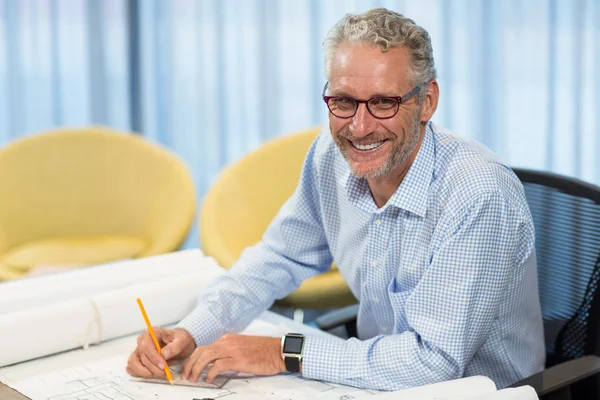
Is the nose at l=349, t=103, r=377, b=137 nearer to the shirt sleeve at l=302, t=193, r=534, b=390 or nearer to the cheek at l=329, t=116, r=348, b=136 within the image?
the cheek at l=329, t=116, r=348, b=136

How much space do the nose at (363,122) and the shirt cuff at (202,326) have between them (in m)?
0.54

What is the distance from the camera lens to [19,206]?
3.74 metres

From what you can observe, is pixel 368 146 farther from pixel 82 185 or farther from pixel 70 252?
pixel 82 185

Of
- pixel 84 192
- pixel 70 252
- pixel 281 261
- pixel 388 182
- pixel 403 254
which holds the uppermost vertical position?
pixel 388 182

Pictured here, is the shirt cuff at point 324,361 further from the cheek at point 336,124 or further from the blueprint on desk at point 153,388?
the cheek at point 336,124

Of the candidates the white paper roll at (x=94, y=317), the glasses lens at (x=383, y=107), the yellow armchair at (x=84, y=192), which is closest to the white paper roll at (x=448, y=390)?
the glasses lens at (x=383, y=107)

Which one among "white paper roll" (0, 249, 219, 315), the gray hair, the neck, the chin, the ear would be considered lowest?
"white paper roll" (0, 249, 219, 315)

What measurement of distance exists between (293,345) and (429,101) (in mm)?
582

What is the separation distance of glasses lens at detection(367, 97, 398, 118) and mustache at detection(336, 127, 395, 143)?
4 cm

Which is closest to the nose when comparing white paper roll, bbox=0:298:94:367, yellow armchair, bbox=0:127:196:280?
white paper roll, bbox=0:298:94:367

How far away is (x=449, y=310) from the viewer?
5.36ft

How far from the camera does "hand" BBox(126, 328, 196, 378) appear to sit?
172cm

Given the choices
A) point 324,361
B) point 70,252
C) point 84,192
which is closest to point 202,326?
point 324,361

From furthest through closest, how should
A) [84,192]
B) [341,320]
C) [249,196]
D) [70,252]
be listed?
[84,192] < [70,252] < [249,196] < [341,320]
